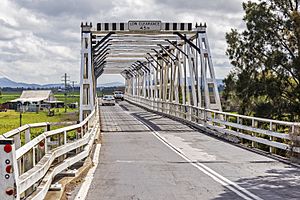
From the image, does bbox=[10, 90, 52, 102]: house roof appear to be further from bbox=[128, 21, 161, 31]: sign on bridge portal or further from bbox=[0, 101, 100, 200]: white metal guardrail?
bbox=[0, 101, 100, 200]: white metal guardrail

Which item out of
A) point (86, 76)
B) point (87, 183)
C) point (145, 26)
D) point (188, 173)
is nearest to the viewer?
point (87, 183)

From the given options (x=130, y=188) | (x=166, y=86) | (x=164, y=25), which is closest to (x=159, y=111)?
(x=166, y=86)

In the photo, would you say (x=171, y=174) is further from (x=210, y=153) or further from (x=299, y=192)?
(x=210, y=153)

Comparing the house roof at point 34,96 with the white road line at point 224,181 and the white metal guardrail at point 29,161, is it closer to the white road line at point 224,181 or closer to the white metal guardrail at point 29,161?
the white road line at point 224,181

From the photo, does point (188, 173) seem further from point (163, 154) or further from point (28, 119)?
point (28, 119)

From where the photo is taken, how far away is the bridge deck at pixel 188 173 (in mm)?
9680

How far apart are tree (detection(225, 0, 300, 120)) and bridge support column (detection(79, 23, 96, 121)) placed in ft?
54.5

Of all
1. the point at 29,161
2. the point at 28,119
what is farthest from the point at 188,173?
the point at 28,119

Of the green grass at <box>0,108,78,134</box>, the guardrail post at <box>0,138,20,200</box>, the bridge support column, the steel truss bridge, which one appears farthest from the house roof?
the guardrail post at <box>0,138,20,200</box>

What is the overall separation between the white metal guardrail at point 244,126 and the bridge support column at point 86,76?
550 centimetres

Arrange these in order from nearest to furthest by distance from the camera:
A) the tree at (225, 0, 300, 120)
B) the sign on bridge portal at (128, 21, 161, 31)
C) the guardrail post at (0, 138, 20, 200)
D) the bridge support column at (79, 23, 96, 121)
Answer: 1. the guardrail post at (0, 138, 20, 200)
2. the bridge support column at (79, 23, 96, 121)
3. the sign on bridge portal at (128, 21, 161, 31)
4. the tree at (225, 0, 300, 120)

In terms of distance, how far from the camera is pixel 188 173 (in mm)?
12242

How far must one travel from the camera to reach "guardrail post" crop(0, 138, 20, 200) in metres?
5.79

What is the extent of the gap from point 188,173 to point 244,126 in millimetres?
7576
